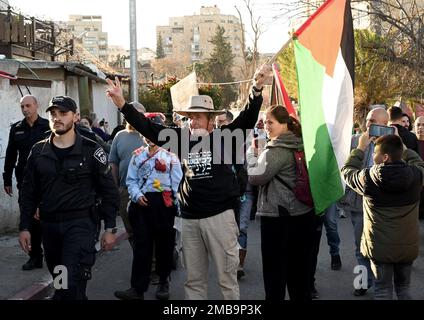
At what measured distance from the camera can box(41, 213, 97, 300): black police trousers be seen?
16.5ft

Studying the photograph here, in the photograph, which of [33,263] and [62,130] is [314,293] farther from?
[33,263]

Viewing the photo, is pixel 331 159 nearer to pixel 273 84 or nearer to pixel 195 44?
pixel 273 84

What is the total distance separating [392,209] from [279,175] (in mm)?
984

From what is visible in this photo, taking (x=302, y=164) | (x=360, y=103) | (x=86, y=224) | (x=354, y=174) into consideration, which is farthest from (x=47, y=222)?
(x=360, y=103)

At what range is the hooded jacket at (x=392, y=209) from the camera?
5.09 m

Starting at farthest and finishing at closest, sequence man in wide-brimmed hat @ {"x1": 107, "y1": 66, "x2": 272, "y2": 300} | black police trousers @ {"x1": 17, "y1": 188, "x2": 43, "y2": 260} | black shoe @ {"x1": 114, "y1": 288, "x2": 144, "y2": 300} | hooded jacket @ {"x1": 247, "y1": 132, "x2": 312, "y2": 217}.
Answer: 1. black police trousers @ {"x1": 17, "y1": 188, "x2": 43, "y2": 260}
2. black shoe @ {"x1": 114, "y1": 288, "x2": 144, "y2": 300}
3. hooded jacket @ {"x1": 247, "y1": 132, "x2": 312, "y2": 217}
4. man in wide-brimmed hat @ {"x1": 107, "y1": 66, "x2": 272, "y2": 300}

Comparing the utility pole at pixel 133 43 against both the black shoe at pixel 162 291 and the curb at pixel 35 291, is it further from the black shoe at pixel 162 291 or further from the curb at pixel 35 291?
the black shoe at pixel 162 291

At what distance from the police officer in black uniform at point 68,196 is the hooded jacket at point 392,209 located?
2.10 m

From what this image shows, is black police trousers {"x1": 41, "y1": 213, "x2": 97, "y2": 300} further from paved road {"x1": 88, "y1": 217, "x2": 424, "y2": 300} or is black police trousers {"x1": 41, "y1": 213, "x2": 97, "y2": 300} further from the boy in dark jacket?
the boy in dark jacket

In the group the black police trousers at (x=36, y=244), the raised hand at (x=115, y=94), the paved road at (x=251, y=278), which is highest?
the raised hand at (x=115, y=94)

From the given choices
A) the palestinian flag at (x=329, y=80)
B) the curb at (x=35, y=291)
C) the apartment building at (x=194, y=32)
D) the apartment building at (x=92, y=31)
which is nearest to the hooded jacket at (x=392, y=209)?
the palestinian flag at (x=329, y=80)

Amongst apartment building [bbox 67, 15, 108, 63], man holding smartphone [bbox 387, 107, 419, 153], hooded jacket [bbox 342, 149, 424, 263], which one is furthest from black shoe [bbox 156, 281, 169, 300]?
apartment building [bbox 67, 15, 108, 63]

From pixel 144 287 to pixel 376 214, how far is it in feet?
8.49

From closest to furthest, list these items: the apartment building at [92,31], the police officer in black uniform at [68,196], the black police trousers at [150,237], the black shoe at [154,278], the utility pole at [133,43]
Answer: the police officer in black uniform at [68,196]
the black police trousers at [150,237]
the black shoe at [154,278]
the utility pole at [133,43]
the apartment building at [92,31]
